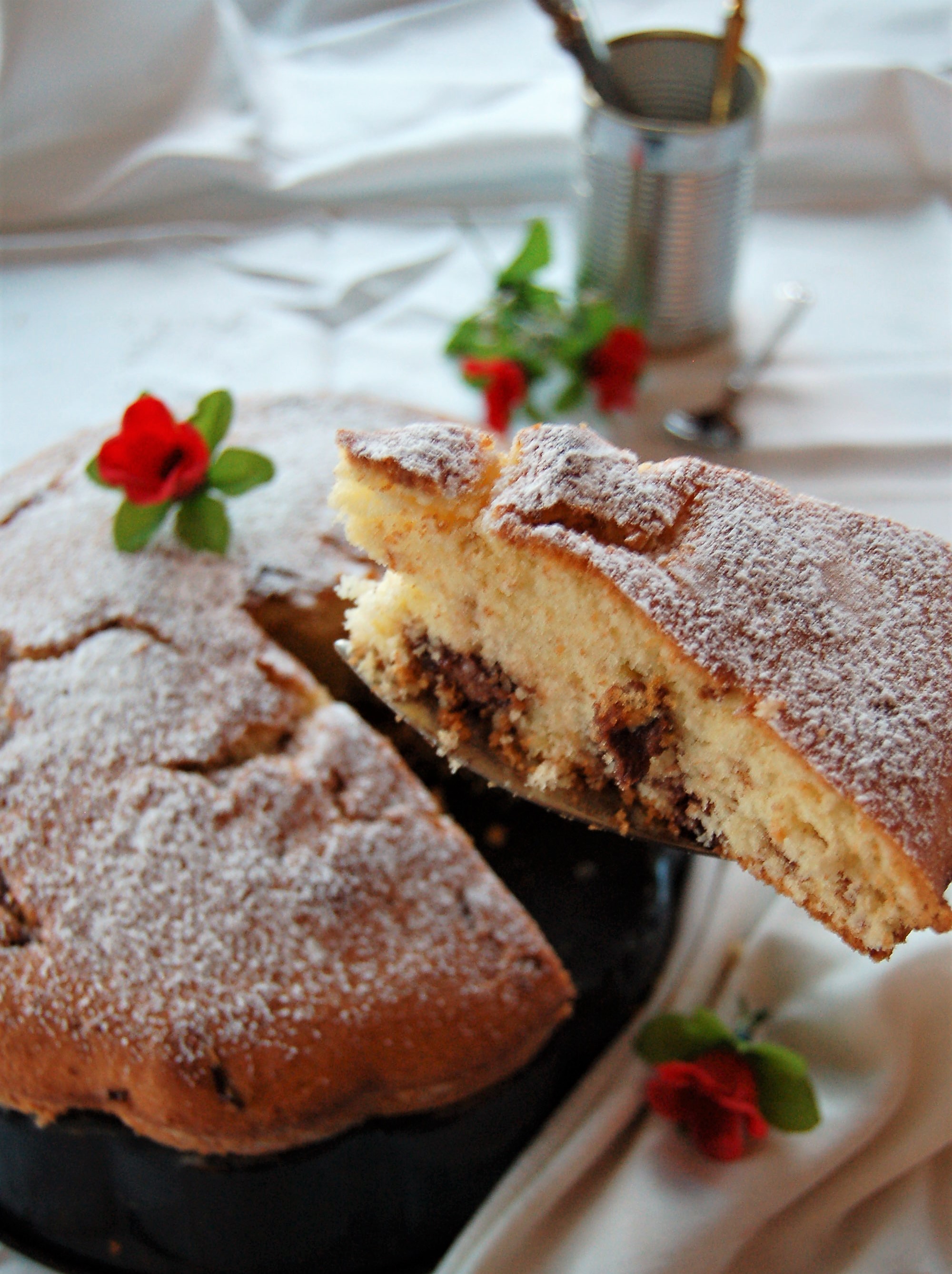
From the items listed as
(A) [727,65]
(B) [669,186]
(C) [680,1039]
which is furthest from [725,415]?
(C) [680,1039]

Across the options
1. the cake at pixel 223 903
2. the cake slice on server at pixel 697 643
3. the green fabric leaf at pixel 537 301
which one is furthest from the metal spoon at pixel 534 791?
the green fabric leaf at pixel 537 301

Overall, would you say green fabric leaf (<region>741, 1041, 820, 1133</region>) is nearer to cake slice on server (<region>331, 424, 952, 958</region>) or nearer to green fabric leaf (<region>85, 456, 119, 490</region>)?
cake slice on server (<region>331, 424, 952, 958</region>)

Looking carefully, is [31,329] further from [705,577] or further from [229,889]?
[705,577]

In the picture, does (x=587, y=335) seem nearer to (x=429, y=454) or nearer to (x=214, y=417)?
(x=214, y=417)

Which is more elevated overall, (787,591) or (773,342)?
(787,591)

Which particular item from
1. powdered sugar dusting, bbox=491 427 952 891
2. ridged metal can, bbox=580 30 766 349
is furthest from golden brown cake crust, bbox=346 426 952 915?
ridged metal can, bbox=580 30 766 349

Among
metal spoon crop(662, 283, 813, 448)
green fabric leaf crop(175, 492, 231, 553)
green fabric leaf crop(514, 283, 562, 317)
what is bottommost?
metal spoon crop(662, 283, 813, 448)
